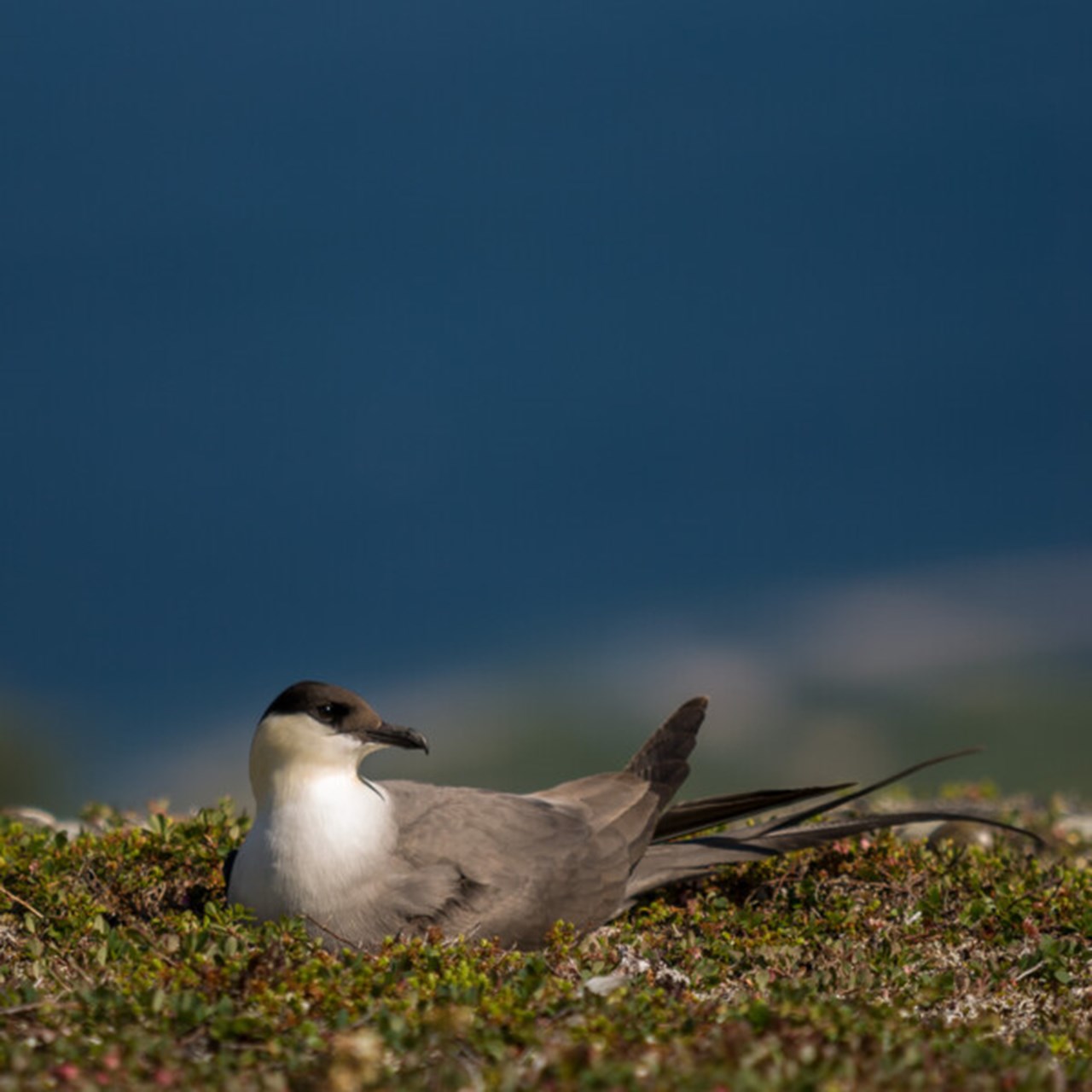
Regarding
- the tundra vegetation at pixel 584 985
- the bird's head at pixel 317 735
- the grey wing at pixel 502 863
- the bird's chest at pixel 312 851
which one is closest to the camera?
the tundra vegetation at pixel 584 985

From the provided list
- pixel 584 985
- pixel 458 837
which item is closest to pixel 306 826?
pixel 458 837

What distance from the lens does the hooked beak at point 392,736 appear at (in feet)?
27.8

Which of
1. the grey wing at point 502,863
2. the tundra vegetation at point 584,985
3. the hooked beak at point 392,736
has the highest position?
the hooked beak at point 392,736

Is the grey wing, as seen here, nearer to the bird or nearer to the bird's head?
the bird

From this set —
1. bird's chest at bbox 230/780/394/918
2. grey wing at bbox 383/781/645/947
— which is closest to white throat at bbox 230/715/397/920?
bird's chest at bbox 230/780/394/918

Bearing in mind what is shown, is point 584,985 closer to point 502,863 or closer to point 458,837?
point 502,863

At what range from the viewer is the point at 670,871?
9055 millimetres

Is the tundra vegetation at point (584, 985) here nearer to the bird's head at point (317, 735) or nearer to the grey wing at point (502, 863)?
the grey wing at point (502, 863)

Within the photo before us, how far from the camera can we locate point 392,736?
847cm

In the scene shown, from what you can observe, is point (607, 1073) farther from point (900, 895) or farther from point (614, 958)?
point (900, 895)

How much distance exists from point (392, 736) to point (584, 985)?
267 centimetres

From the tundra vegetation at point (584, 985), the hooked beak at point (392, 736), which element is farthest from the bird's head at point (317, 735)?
the tundra vegetation at point (584, 985)

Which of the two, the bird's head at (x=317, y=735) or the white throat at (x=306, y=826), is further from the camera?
the bird's head at (x=317, y=735)

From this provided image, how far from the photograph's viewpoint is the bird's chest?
794 centimetres
